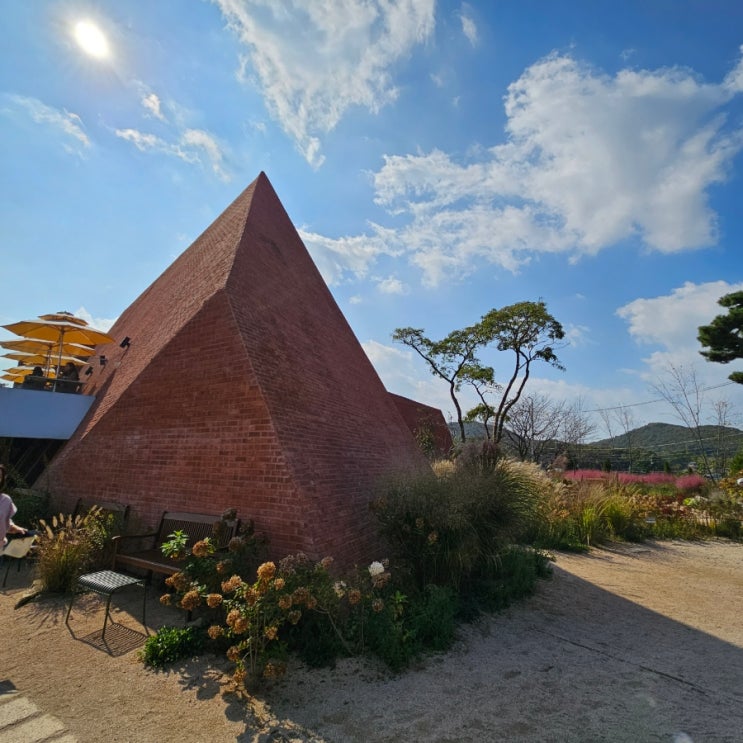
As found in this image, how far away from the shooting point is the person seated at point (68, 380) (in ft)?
27.5

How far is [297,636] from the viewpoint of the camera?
3.59 meters

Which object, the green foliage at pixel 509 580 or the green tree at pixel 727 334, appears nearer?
the green foliage at pixel 509 580

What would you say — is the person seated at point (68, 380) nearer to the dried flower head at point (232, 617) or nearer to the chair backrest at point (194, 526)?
the chair backrest at point (194, 526)

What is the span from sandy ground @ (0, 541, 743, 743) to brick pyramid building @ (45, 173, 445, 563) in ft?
4.41

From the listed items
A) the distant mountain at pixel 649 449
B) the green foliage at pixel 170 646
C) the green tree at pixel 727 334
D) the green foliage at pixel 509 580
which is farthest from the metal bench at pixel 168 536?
the green tree at pixel 727 334

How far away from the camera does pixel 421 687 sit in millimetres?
3141

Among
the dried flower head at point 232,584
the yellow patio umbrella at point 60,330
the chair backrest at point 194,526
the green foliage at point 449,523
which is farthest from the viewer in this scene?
the yellow patio umbrella at point 60,330

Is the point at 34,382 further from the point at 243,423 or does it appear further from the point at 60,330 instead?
the point at 243,423

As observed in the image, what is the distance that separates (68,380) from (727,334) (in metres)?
21.9

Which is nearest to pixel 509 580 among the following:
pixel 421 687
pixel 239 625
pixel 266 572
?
pixel 421 687

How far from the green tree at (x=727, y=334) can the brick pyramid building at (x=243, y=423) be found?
1592 cm

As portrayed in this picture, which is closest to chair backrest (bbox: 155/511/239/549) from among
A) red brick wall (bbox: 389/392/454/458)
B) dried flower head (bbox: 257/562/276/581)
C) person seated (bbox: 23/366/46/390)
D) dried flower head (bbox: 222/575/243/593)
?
dried flower head (bbox: 222/575/243/593)

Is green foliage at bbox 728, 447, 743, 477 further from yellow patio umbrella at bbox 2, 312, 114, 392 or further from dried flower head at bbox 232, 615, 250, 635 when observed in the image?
yellow patio umbrella at bbox 2, 312, 114, 392

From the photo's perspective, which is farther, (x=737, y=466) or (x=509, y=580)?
(x=737, y=466)
